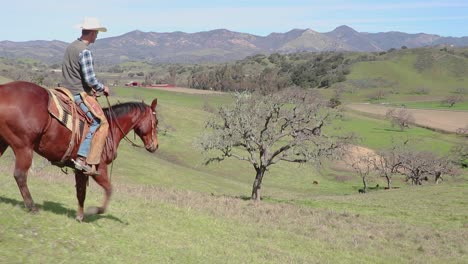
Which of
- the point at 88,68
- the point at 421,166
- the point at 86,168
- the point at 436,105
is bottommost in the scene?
the point at 421,166

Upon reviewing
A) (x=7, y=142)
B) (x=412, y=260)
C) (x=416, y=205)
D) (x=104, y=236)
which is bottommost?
(x=416, y=205)

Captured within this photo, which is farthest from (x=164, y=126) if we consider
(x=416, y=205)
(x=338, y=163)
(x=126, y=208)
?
(x=126, y=208)

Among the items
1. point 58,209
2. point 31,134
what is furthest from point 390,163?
point 31,134

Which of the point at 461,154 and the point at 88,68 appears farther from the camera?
the point at 461,154

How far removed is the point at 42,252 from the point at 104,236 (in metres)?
1.96

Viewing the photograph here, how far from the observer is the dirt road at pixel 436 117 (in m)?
127

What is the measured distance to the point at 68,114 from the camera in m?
9.82

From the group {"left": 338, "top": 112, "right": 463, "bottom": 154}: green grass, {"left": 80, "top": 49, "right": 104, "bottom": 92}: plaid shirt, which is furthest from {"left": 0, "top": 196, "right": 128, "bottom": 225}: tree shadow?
{"left": 338, "top": 112, "right": 463, "bottom": 154}: green grass

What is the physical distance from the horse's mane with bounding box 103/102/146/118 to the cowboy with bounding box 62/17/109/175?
0.50 m

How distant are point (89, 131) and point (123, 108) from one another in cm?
124

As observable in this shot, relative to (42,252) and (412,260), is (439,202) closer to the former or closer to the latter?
(412,260)

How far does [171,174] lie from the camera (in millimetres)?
54281

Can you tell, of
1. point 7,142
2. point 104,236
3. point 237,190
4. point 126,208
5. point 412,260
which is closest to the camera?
point 7,142

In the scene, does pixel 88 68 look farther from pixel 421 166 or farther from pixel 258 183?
pixel 421 166
